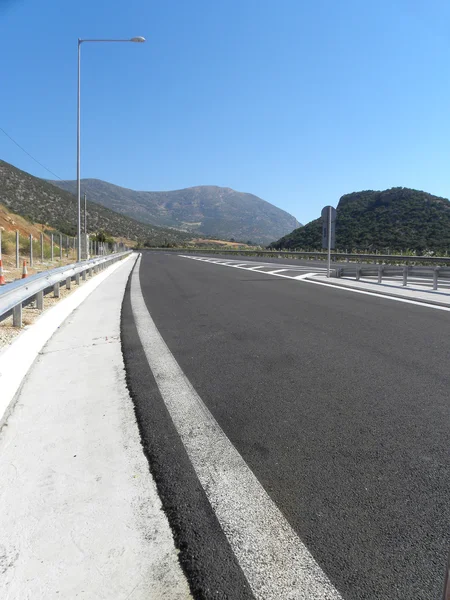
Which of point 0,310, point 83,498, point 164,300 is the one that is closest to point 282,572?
point 83,498

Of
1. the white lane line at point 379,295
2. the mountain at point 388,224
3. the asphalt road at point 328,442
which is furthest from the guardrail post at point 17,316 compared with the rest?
the mountain at point 388,224

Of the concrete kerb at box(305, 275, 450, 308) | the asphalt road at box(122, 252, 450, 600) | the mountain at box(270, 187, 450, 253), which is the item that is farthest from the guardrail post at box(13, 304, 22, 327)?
the mountain at box(270, 187, 450, 253)

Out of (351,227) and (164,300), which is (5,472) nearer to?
(164,300)

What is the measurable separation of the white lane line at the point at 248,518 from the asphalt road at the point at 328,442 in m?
0.05

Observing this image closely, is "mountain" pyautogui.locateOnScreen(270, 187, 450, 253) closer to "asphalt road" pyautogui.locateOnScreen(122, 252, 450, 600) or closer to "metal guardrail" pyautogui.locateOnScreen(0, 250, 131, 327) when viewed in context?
"metal guardrail" pyautogui.locateOnScreen(0, 250, 131, 327)

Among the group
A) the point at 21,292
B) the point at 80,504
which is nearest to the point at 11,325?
the point at 21,292

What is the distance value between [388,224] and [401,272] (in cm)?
5277

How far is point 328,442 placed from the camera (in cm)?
353

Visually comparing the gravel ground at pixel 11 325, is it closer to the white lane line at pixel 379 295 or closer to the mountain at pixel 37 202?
the white lane line at pixel 379 295

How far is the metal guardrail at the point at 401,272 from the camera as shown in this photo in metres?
14.8

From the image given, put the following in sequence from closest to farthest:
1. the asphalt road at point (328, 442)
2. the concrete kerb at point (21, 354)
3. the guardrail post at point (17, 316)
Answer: the asphalt road at point (328, 442) < the concrete kerb at point (21, 354) < the guardrail post at point (17, 316)

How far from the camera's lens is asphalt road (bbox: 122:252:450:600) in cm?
224

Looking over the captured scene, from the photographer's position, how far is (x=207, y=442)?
3543 millimetres

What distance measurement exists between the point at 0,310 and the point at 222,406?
3402 mm
